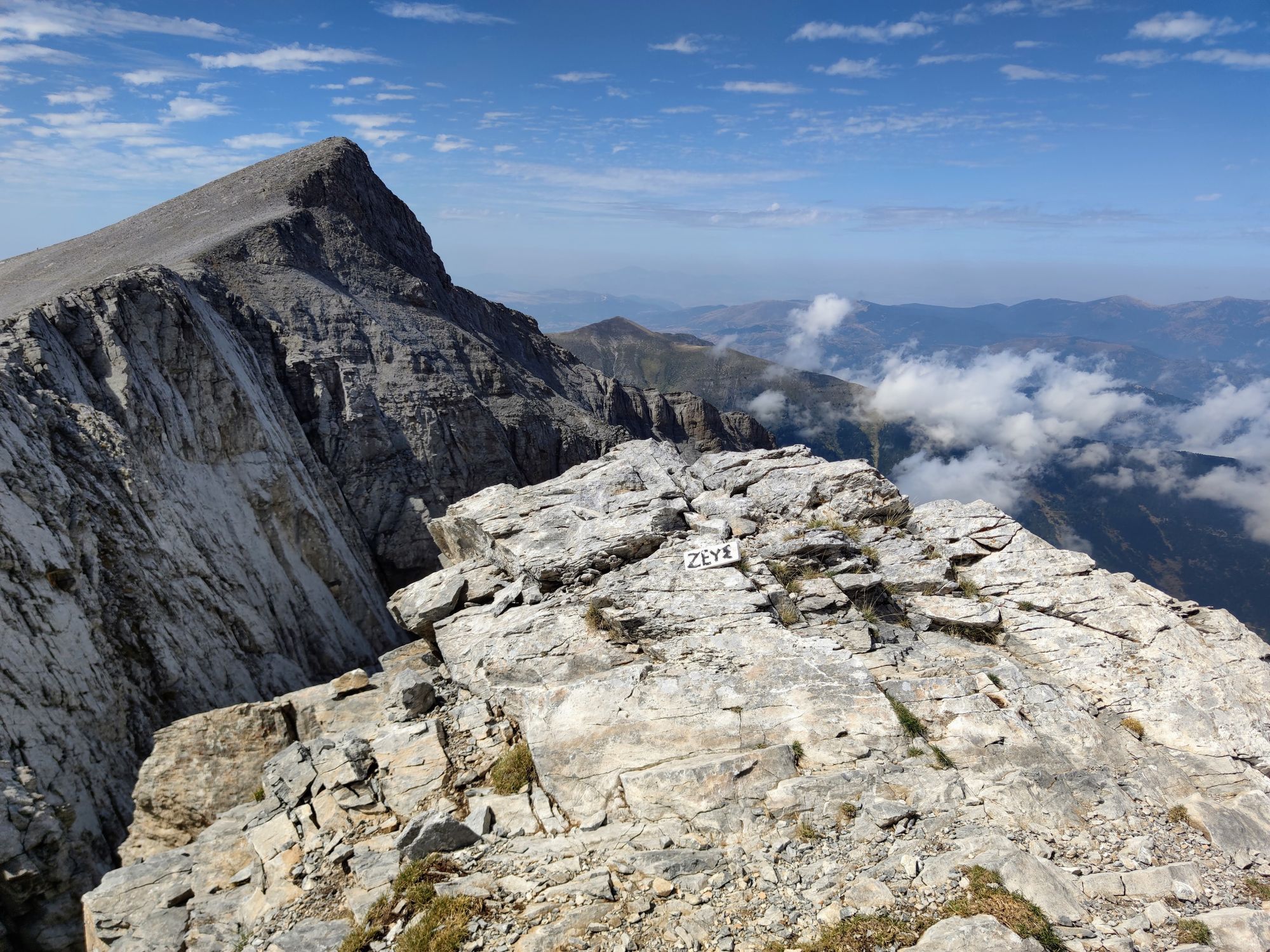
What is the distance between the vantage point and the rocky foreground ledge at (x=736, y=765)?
10.1m

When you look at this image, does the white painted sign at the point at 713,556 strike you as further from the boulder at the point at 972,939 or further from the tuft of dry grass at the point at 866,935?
the boulder at the point at 972,939

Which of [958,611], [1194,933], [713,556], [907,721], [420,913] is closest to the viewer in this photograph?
[1194,933]

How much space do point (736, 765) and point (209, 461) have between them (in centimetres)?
2919

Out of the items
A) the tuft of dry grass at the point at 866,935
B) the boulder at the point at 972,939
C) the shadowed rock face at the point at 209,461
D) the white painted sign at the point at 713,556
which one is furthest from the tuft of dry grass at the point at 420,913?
the shadowed rock face at the point at 209,461

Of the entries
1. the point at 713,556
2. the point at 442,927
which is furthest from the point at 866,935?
the point at 713,556

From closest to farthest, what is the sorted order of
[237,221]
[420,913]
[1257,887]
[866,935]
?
1. [866,935]
2. [420,913]
3. [1257,887]
4. [237,221]

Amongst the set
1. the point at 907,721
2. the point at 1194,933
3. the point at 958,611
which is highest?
the point at 958,611

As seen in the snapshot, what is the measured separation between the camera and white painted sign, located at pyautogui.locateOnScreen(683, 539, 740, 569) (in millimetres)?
17844

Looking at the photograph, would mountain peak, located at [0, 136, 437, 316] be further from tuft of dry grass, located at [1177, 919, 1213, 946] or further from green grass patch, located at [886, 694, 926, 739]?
tuft of dry grass, located at [1177, 919, 1213, 946]

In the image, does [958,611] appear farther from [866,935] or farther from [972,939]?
[866,935]

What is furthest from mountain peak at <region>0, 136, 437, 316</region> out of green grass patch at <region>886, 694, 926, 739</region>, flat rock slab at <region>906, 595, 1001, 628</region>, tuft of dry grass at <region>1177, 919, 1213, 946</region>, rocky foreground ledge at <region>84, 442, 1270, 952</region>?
tuft of dry grass at <region>1177, 919, 1213, 946</region>

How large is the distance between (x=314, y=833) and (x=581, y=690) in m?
5.58

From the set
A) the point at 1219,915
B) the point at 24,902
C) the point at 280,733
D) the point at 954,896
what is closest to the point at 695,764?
the point at 954,896

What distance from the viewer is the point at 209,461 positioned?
31.5 m
